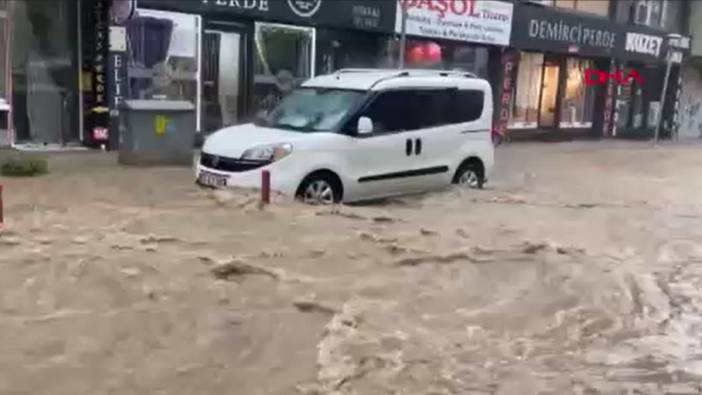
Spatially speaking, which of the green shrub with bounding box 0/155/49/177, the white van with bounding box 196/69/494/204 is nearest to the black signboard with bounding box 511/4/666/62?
the white van with bounding box 196/69/494/204

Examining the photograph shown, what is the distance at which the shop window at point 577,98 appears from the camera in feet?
87.4

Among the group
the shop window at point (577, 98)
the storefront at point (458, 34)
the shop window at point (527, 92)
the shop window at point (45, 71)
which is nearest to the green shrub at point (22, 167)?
the shop window at point (45, 71)

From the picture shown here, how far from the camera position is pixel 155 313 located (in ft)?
20.4

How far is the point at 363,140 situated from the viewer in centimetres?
1091

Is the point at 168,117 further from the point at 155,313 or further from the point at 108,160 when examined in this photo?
the point at 155,313

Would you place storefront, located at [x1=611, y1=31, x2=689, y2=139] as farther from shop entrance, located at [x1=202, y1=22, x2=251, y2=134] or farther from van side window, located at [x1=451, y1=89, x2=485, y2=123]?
van side window, located at [x1=451, y1=89, x2=485, y2=123]

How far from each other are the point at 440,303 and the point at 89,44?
10.4m

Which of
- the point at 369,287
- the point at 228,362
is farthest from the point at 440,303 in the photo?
the point at 228,362

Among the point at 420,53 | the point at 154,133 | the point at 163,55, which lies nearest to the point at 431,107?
the point at 154,133

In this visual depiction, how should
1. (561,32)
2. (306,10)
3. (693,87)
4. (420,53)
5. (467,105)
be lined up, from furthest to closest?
(693,87) < (561,32) < (420,53) < (306,10) < (467,105)

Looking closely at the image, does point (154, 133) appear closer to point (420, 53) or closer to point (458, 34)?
point (420, 53)

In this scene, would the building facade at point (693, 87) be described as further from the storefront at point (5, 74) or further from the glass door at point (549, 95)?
the storefront at point (5, 74)

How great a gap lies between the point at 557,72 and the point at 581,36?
1.23 metres

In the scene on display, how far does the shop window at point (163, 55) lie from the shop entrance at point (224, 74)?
301mm
